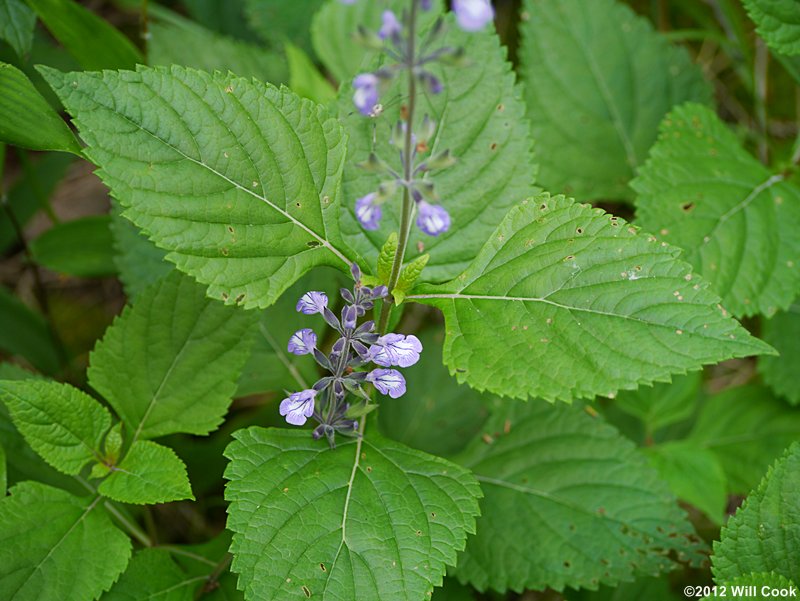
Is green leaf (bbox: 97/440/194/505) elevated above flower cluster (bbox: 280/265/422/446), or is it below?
below

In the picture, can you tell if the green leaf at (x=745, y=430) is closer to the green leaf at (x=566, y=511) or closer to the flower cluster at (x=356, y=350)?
the green leaf at (x=566, y=511)

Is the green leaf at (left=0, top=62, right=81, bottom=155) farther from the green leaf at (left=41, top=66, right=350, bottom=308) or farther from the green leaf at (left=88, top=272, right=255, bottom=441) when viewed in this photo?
the green leaf at (left=88, top=272, right=255, bottom=441)

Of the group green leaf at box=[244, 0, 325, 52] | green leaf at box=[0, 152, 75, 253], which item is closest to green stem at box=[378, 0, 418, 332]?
green leaf at box=[244, 0, 325, 52]

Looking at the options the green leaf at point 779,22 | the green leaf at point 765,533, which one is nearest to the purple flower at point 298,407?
the green leaf at point 765,533

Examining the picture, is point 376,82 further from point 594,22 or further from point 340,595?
point 594,22

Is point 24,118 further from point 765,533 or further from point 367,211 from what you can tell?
point 765,533

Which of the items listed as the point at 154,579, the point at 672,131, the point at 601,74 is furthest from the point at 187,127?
the point at 601,74

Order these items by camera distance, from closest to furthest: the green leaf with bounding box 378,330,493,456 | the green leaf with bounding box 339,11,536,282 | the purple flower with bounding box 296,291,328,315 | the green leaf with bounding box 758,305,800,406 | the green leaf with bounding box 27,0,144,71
A: the purple flower with bounding box 296,291,328,315
the green leaf with bounding box 339,11,536,282
the green leaf with bounding box 27,0,144,71
the green leaf with bounding box 378,330,493,456
the green leaf with bounding box 758,305,800,406
